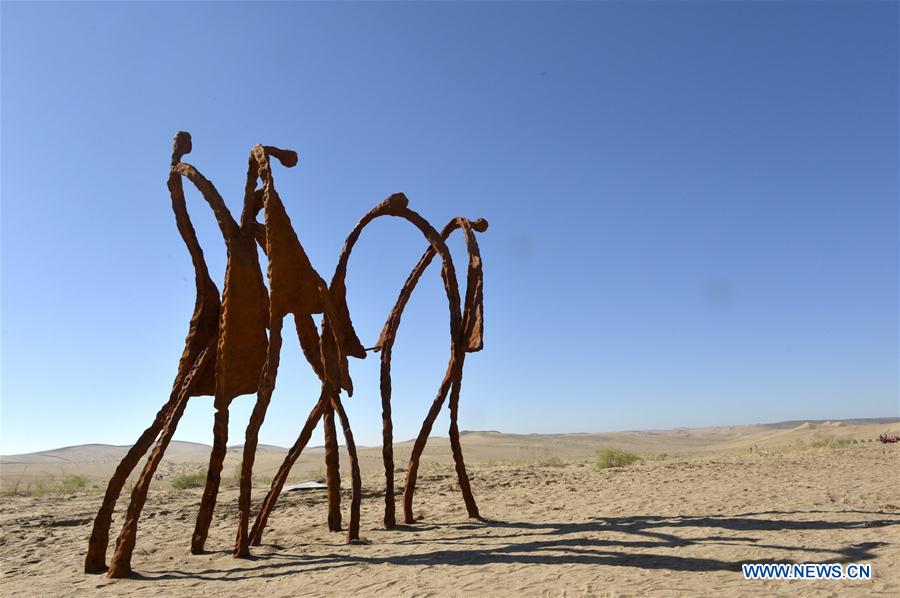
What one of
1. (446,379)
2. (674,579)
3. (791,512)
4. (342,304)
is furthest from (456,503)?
(674,579)

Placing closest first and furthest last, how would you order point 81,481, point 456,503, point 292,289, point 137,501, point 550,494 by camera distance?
point 137,501 → point 292,289 → point 456,503 → point 550,494 → point 81,481

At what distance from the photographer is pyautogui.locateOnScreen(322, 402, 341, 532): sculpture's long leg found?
7.49m

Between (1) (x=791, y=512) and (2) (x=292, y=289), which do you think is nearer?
(2) (x=292, y=289)

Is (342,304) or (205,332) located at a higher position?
(342,304)

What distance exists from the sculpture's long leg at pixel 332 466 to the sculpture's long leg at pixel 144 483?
171 centimetres

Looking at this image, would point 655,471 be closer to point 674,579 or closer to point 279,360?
point 674,579

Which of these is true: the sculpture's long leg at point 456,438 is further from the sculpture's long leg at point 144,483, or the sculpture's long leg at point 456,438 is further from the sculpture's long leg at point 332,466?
the sculpture's long leg at point 144,483

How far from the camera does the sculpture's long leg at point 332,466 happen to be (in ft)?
24.6

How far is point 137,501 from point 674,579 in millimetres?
5219

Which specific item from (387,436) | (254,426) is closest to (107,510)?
(254,426)

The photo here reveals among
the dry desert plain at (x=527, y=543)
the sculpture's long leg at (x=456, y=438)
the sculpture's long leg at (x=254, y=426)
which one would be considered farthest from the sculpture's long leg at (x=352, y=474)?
the sculpture's long leg at (x=456, y=438)

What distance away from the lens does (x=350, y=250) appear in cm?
836

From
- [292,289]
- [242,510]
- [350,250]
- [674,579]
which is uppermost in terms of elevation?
[350,250]

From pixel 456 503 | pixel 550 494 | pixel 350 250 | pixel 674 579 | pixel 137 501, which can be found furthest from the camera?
pixel 550 494
